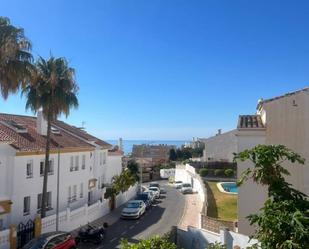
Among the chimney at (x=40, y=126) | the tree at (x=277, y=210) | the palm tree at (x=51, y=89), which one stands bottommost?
the tree at (x=277, y=210)

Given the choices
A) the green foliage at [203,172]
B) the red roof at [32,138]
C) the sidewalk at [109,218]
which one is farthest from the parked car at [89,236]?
the green foliage at [203,172]

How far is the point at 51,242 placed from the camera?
21234 millimetres

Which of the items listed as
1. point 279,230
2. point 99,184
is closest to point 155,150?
point 99,184

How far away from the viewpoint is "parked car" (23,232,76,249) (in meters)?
20.6

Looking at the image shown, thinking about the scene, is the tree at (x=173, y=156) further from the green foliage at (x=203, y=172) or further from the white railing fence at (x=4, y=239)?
the white railing fence at (x=4, y=239)

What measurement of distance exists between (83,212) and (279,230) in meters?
24.6

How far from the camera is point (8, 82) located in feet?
76.2

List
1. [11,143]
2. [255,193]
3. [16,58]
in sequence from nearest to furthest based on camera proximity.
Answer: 1. [255,193]
2. [16,58]
3. [11,143]

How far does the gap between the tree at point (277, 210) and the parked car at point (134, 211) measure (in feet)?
84.1

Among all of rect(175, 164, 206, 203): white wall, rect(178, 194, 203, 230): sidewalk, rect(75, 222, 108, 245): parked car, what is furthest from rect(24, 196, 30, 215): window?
rect(175, 164, 206, 203): white wall

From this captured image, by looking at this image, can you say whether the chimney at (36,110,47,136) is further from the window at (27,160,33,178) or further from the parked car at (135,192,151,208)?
the parked car at (135,192,151,208)

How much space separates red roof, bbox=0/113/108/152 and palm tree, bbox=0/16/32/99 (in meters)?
4.84

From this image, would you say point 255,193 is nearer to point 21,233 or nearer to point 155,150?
point 21,233

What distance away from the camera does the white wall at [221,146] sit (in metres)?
77.7
